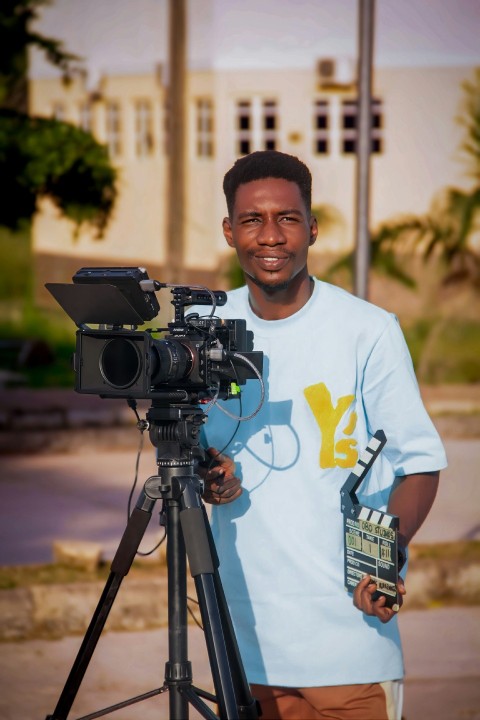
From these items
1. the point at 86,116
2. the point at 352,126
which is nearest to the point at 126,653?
the point at 86,116

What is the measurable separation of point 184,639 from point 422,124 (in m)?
14.3

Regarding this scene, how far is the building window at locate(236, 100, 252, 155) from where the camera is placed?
50.9 feet

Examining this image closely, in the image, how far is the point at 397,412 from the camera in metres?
2.85

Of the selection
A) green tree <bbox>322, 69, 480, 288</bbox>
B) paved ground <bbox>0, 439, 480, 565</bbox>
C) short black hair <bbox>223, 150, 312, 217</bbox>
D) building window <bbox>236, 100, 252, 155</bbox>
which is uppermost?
building window <bbox>236, 100, 252, 155</bbox>

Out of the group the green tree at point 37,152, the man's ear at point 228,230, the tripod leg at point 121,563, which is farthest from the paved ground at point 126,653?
the green tree at point 37,152

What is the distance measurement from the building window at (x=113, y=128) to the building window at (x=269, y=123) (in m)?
2.13

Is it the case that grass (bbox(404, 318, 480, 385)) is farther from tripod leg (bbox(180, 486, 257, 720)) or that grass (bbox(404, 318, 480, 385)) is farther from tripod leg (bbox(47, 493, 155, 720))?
tripod leg (bbox(180, 486, 257, 720))

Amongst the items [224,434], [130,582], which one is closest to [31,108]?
[130,582]

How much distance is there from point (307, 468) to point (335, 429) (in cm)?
10

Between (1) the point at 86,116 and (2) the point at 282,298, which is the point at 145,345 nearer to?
(2) the point at 282,298

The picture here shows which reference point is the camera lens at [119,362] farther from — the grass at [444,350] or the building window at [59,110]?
the grass at [444,350]

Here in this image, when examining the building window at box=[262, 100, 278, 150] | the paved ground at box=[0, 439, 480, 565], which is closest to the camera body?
the paved ground at box=[0, 439, 480, 565]

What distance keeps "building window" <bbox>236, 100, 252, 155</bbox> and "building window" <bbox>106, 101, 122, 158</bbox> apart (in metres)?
1.68

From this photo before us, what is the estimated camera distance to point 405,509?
9.28ft
